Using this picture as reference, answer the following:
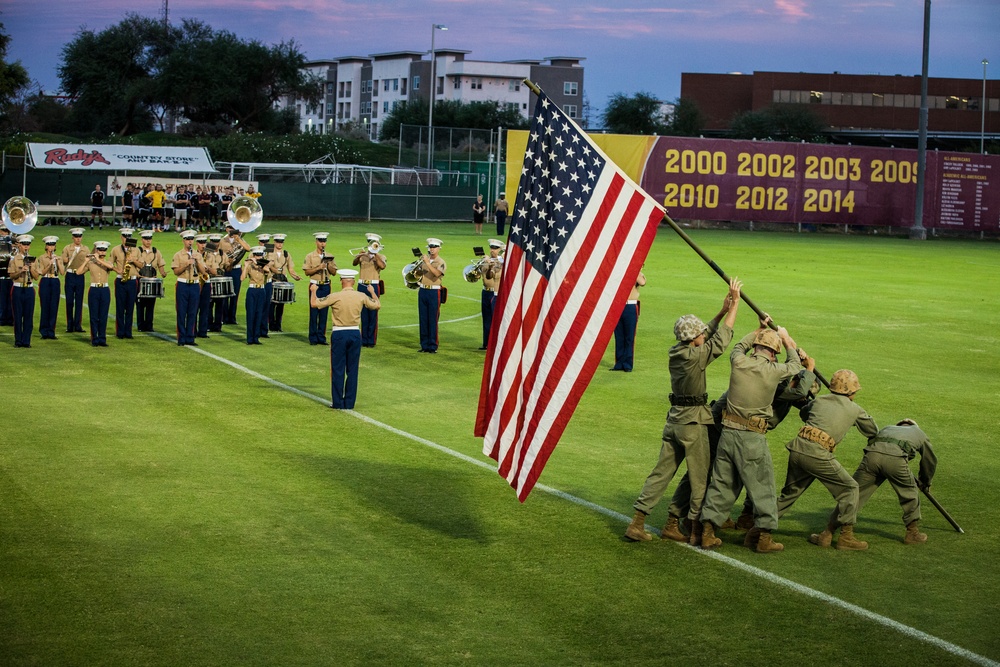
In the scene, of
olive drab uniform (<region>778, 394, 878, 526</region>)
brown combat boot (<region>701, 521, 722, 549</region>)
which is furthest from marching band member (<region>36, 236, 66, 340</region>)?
olive drab uniform (<region>778, 394, 878, 526</region>)

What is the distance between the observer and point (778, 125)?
329 feet

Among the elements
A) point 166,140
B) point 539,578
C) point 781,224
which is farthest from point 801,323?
point 166,140

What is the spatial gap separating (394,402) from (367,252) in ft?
17.9

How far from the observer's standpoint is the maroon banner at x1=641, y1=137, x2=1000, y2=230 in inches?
2185

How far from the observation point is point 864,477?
390 inches

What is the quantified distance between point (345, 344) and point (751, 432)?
7052 mm

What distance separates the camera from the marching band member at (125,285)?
20953mm

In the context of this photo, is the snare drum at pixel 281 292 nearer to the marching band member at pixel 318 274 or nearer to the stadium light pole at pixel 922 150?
the marching band member at pixel 318 274

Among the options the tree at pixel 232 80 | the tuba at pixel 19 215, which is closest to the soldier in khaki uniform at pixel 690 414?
the tuba at pixel 19 215

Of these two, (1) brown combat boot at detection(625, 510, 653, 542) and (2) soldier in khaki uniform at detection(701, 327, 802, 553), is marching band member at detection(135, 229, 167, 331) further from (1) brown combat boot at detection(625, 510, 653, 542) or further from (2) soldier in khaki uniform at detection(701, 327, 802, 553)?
(2) soldier in khaki uniform at detection(701, 327, 802, 553)

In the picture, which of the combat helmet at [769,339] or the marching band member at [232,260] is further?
the marching band member at [232,260]

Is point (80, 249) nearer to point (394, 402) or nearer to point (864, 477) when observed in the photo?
point (394, 402)

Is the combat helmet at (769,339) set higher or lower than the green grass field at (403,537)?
higher

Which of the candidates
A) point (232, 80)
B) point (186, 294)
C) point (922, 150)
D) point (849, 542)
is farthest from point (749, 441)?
point (232, 80)
